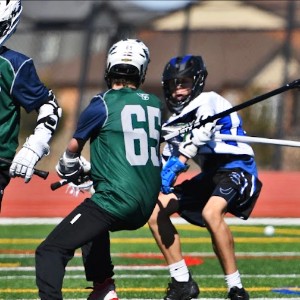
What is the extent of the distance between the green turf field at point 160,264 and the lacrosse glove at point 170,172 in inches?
32.8

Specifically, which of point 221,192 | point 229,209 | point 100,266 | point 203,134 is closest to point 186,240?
point 229,209

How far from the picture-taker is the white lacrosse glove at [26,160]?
6.10 m

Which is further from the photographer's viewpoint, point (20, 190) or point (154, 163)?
point (20, 190)

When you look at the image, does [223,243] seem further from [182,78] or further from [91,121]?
[91,121]

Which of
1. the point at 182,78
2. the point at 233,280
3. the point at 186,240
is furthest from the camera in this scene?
the point at 186,240

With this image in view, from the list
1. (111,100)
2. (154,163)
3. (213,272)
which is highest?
(111,100)

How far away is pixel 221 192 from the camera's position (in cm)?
746

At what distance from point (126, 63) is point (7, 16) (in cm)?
76

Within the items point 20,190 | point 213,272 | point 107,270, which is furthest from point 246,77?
point 107,270

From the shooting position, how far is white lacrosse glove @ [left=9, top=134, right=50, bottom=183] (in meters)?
6.10

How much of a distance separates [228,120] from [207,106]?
11.0 inches

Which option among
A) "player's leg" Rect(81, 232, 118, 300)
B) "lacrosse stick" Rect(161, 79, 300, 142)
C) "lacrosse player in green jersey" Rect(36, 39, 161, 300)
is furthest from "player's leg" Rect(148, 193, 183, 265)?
→ "lacrosse player in green jersey" Rect(36, 39, 161, 300)

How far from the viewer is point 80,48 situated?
74.9 feet

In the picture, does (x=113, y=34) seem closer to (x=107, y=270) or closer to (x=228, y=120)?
(x=228, y=120)
